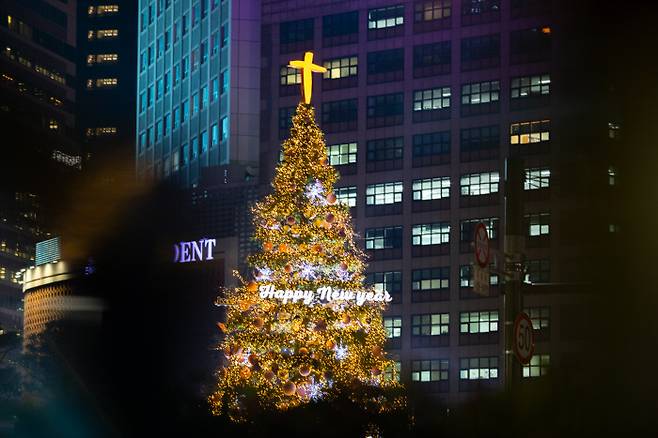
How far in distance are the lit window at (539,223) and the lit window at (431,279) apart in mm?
9514

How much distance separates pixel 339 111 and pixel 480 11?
58.5 feet

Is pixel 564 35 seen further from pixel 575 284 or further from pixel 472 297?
pixel 575 284

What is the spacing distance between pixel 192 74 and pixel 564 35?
148 feet

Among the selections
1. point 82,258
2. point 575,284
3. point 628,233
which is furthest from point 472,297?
point 575,284

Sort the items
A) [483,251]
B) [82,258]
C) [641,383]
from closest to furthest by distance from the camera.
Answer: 1. [483,251]
2. [641,383]
3. [82,258]

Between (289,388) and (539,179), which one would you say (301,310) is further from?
(539,179)

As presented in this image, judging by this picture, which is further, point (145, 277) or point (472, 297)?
point (145, 277)

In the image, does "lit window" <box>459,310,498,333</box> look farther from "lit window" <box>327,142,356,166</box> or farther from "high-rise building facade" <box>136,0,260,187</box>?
"high-rise building facade" <box>136,0,260,187</box>

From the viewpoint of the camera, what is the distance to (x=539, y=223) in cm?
13600

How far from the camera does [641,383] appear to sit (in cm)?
3997

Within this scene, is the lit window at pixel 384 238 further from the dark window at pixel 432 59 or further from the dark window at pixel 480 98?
the dark window at pixel 432 59

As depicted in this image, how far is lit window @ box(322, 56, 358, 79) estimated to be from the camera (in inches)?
5787

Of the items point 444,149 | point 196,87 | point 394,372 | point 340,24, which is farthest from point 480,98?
point 394,372

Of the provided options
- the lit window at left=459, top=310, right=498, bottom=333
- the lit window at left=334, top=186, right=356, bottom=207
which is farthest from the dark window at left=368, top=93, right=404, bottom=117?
the lit window at left=459, top=310, right=498, bottom=333
